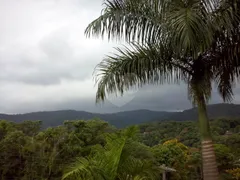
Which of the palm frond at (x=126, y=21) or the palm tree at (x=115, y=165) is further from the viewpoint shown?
the palm frond at (x=126, y=21)

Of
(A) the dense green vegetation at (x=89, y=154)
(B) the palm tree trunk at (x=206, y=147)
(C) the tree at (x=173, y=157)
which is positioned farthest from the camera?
(C) the tree at (x=173, y=157)

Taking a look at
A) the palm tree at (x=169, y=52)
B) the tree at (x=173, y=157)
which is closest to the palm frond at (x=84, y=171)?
the palm tree at (x=169, y=52)

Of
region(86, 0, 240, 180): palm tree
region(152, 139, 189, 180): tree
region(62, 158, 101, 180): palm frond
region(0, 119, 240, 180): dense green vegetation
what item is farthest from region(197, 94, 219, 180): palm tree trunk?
region(152, 139, 189, 180): tree

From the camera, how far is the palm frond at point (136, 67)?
4.58 metres

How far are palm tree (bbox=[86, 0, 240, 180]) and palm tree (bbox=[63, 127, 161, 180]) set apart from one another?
0.76 meters

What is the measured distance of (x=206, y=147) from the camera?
424 centimetres

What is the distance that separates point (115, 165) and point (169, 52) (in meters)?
1.87

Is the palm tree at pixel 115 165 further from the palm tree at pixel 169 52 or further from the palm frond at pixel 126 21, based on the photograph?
the palm frond at pixel 126 21

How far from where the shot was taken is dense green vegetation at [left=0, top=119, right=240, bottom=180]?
3945mm

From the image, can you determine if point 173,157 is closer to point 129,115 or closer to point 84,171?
point 84,171

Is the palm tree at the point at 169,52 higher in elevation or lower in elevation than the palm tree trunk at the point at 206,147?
higher

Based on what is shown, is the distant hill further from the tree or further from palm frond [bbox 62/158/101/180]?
the tree

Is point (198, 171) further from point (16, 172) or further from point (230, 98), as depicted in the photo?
point (230, 98)

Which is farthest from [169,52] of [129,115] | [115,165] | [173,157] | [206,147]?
[129,115]
